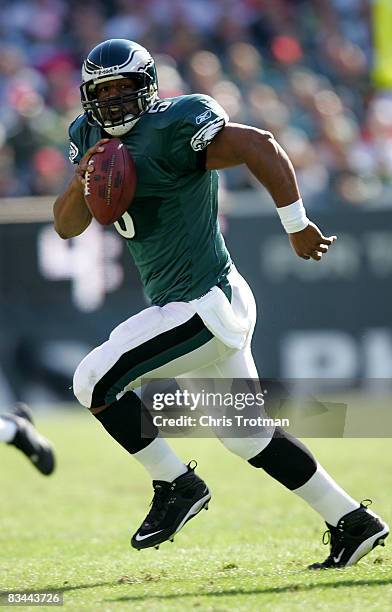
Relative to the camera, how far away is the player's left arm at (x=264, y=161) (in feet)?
13.6

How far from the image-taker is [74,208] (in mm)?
4391

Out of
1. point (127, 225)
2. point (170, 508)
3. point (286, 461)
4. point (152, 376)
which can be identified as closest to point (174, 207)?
point (127, 225)

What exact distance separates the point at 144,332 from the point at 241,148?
726mm

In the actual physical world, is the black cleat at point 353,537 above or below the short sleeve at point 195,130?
below

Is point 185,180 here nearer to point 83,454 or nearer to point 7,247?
point 83,454

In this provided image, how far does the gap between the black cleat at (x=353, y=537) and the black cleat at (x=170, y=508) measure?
49 centimetres

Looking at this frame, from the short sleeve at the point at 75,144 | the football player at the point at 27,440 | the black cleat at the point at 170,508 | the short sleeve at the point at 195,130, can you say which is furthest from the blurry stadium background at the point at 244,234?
the short sleeve at the point at 195,130

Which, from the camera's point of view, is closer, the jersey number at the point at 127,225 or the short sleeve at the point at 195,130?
the short sleeve at the point at 195,130

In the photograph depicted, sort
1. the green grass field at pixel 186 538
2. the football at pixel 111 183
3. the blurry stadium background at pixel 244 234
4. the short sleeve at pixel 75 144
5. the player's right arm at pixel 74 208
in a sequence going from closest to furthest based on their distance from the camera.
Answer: the green grass field at pixel 186 538 < the football at pixel 111 183 < the player's right arm at pixel 74 208 < the short sleeve at pixel 75 144 < the blurry stadium background at pixel 244 234

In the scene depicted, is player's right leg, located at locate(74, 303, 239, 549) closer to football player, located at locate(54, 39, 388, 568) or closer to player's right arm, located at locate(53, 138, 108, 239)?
football player, located at locate(54, 39, 388, 568)

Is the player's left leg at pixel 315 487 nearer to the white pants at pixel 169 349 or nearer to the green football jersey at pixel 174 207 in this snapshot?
the white pants at pixel 169 349

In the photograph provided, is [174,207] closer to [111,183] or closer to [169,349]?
[111,183]

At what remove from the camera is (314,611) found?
349 centimetres

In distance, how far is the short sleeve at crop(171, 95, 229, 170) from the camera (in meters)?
4.12
